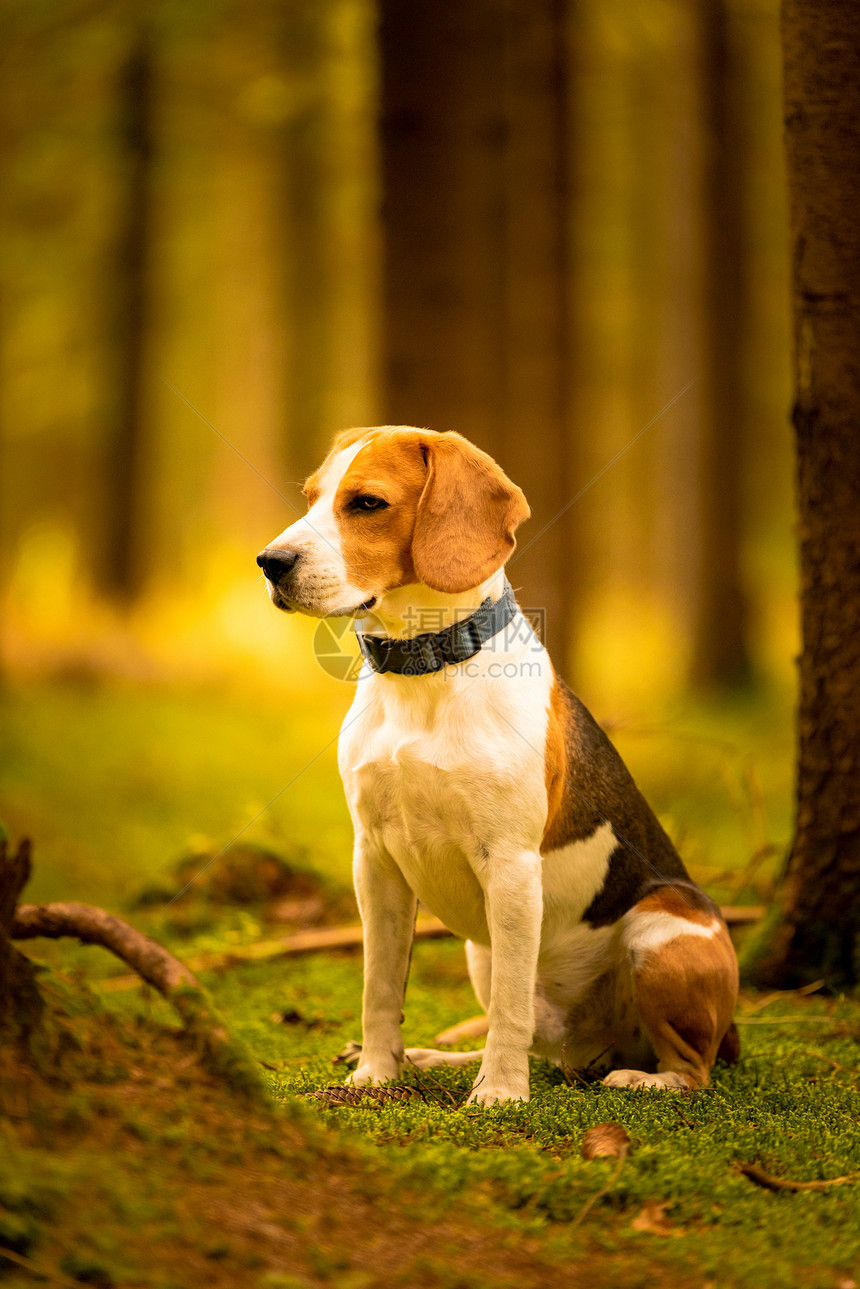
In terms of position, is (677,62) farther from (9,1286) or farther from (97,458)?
(9,1286)

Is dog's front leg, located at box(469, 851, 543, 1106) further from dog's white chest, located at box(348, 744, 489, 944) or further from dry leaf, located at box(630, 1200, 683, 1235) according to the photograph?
dry leaf, located at box(630, 1200, 683, 1235)

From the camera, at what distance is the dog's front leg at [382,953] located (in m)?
3.56

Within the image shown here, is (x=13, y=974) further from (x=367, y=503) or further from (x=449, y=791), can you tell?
(x=367, y=503)

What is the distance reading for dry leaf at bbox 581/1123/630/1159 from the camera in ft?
9.07

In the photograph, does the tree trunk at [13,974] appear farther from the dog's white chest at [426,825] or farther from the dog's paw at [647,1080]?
the dog's paw at [647,1080]

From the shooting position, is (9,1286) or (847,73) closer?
(9,1286)

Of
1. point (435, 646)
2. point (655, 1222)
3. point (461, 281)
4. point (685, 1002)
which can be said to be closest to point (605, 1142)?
point (655, 1222)

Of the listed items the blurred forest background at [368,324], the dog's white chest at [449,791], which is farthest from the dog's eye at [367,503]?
the blurred forest background at [368,324]

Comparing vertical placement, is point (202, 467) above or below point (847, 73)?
below

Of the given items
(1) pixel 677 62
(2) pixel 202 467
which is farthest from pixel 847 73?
(2) pixel 202 467

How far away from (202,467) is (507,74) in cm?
1390

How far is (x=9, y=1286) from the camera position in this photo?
183 centimetres

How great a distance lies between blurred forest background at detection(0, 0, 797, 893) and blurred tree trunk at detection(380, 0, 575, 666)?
0.02 metres

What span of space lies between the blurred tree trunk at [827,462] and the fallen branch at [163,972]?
2.86m
